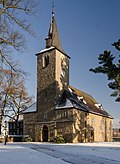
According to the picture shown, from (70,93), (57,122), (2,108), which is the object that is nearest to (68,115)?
(57,122)

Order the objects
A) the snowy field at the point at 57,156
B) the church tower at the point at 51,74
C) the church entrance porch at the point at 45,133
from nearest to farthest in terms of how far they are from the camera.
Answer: the snowy field at the point at 57,156 → the church tower at the point at 51,74 → the church entrance porch at the point at 45,133

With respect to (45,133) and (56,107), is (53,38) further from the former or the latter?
(45,133)

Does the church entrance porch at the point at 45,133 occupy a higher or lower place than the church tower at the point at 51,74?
lower

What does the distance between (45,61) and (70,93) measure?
6.42m

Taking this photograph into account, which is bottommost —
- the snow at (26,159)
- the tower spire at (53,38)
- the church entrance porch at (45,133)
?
the church entrance porch at (45,133)

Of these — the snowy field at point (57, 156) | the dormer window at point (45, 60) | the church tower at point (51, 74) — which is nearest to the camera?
the snowy field at point (57, 156)

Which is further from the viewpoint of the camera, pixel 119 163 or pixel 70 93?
pixel 70 93

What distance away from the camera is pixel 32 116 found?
37094mm

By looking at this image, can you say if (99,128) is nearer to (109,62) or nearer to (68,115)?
(68,115)

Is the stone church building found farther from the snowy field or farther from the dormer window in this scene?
the snowy field

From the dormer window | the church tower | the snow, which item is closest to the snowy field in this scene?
the snow

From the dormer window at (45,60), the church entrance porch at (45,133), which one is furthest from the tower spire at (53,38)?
the church entrance porch at (45,133)

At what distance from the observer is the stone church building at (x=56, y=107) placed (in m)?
33.5

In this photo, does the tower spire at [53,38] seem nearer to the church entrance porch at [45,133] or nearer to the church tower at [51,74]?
the church tower at [51,74]
